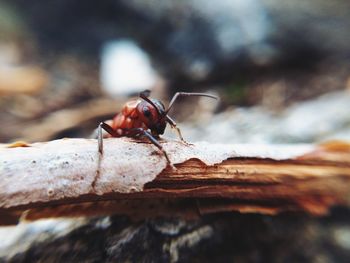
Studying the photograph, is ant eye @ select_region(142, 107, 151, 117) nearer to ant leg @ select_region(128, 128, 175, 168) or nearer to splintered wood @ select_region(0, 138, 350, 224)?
ant leg @ select_region(128, 128, 175, 168)

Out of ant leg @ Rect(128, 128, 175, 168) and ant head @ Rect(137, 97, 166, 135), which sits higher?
ant head @ Rect(137, 97, 166, 135)

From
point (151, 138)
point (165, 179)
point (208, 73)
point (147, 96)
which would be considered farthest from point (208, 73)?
point (165, 179)

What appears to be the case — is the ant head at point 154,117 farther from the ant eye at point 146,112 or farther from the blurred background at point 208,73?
the blurred background at point 208,73

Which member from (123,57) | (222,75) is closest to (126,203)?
(222,75)

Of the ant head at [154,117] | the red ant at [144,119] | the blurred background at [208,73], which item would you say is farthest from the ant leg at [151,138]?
the blurred background at [208,73]

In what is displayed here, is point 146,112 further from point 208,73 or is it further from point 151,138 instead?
point 208,73

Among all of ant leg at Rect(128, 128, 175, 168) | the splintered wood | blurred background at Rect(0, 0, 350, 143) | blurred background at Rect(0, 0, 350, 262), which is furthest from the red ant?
blurred background at Rect(0, 0, 350, 143)

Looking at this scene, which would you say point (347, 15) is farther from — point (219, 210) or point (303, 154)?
point (219, 210)
